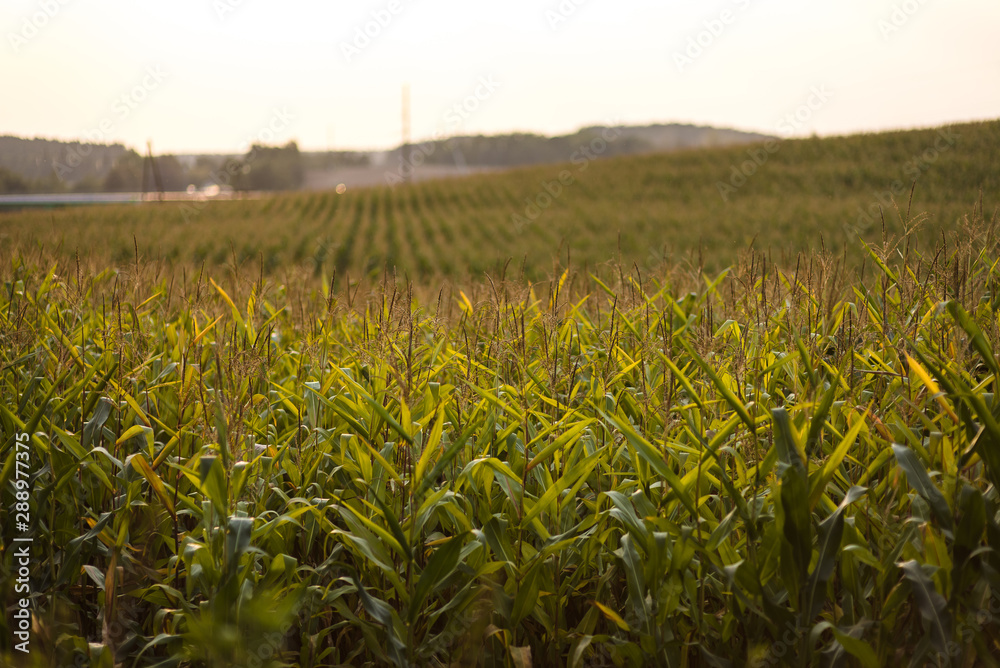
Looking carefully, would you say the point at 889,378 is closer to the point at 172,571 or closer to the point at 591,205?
the point at 172,571

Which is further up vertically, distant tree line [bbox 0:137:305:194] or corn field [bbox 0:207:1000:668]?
distant tree line [bbox 0:137:305:194]

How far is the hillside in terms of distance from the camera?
17.9 meters

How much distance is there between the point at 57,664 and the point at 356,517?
36.2 inches

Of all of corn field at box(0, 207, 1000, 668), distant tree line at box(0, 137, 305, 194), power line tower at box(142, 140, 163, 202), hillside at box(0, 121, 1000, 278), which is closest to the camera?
corn field at box(0, 207, 1000, 668)

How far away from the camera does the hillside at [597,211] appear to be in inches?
704

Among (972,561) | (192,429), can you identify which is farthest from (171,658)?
(972,561)

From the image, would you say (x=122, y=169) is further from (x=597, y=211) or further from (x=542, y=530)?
(x=542, y=530)

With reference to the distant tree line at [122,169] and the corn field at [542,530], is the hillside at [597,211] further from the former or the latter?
the corn field at [542,530]

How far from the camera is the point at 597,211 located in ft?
82.0

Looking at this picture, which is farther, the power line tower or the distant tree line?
the power line tower

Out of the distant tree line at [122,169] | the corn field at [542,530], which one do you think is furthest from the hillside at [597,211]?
the corn field at [542,530]

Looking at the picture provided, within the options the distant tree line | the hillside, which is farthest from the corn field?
the hillside

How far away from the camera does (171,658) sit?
1561mm

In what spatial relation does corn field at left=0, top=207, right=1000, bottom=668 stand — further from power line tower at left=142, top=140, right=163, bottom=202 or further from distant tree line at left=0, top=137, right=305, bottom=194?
power line tower at left=142, top=140, right=163, bottom=202
